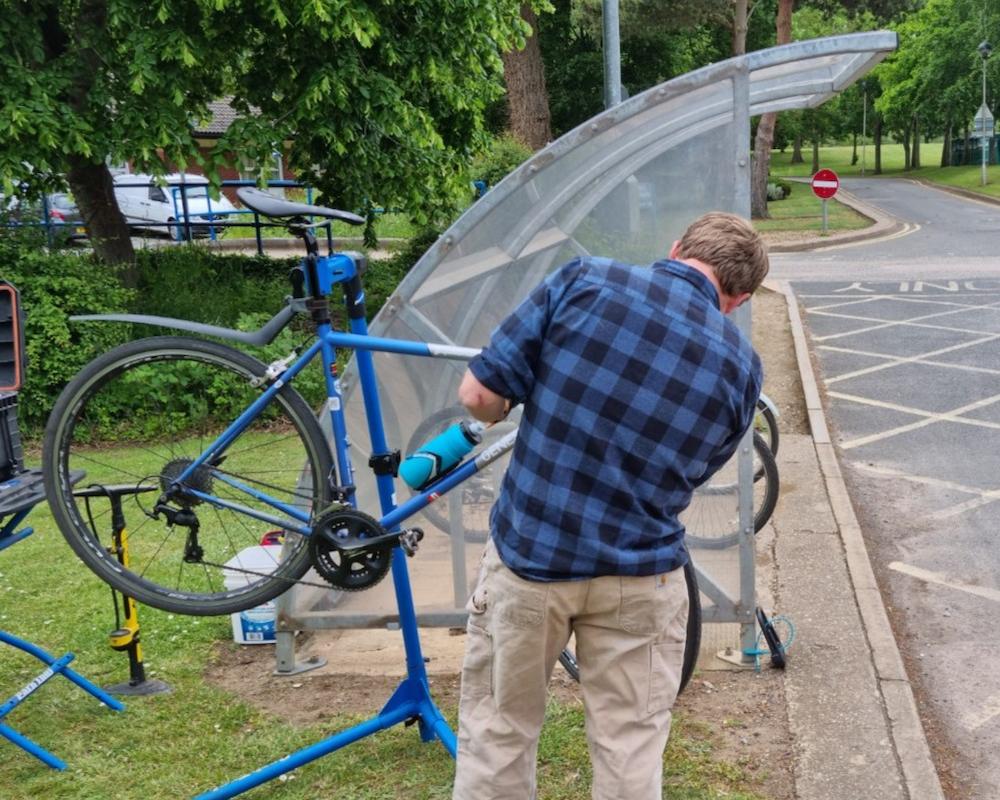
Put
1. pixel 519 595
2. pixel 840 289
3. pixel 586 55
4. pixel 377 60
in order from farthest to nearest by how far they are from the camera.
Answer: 1. pixel 586 55
2. pixel 840 289
3. pixel 377 60
4. pixel 519 595

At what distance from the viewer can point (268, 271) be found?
1232 centimetres

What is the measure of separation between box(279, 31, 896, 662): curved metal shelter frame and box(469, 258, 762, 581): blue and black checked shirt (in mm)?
1565

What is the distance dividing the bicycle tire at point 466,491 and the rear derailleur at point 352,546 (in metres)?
0.85

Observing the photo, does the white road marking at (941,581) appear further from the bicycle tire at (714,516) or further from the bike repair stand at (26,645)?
the bike repair stand at (26,645)

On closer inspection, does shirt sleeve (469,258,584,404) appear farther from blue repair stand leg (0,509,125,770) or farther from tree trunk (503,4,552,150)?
tree trunk (503,4,552,150)

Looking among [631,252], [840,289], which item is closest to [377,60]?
[631,252]

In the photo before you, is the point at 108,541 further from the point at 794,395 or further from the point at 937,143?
the point at 937,143

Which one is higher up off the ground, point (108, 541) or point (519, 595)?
point (519, 595)

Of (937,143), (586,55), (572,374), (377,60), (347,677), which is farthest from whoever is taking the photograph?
(937,143)

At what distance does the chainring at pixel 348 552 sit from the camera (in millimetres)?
3148

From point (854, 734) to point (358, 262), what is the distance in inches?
96.2

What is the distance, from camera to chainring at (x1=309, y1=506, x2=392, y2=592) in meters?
3.15

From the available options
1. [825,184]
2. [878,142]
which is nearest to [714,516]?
[825,184]

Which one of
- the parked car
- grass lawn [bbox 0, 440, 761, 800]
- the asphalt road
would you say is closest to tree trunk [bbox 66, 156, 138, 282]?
the parked car
